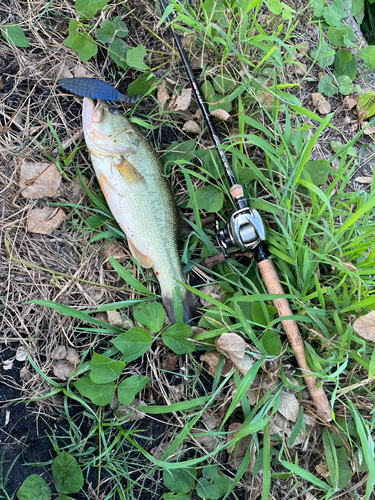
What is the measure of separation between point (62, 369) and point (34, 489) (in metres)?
0.68

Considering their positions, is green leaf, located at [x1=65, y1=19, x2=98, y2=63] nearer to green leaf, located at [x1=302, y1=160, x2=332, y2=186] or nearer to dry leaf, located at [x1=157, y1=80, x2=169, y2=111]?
dry leaf, located at [x1=157, y1=80, x2=169, y2=111]

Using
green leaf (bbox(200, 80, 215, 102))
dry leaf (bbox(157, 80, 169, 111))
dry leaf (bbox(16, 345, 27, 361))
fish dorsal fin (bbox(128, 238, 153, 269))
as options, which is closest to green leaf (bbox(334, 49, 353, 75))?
green leaf (bbox(200, 80, 215, 102))

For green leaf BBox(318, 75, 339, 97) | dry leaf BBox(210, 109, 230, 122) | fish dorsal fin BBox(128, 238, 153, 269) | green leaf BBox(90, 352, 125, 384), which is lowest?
green leaf BBox(90, 352, 125, 384)

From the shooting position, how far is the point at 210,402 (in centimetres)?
223

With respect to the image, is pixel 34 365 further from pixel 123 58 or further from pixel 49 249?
pixel 123 58

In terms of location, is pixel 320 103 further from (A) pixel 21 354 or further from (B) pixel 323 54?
(A) pixel 21 354

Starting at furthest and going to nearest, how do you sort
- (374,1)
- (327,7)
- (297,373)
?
(374,1) < (327,7) < (297,373)

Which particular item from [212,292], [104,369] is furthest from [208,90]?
[104,369]

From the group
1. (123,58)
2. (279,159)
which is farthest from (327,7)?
(123,58)

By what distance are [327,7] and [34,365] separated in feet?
11.8

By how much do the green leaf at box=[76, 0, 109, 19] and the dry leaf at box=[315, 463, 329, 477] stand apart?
3.54 m

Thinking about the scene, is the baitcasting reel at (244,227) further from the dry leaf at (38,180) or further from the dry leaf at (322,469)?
the dry leaf at (322,469)

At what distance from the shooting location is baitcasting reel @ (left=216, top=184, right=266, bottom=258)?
227cm

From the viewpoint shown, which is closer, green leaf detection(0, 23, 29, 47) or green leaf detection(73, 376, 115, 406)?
green leaf detection(73, 376, 115, 406)
